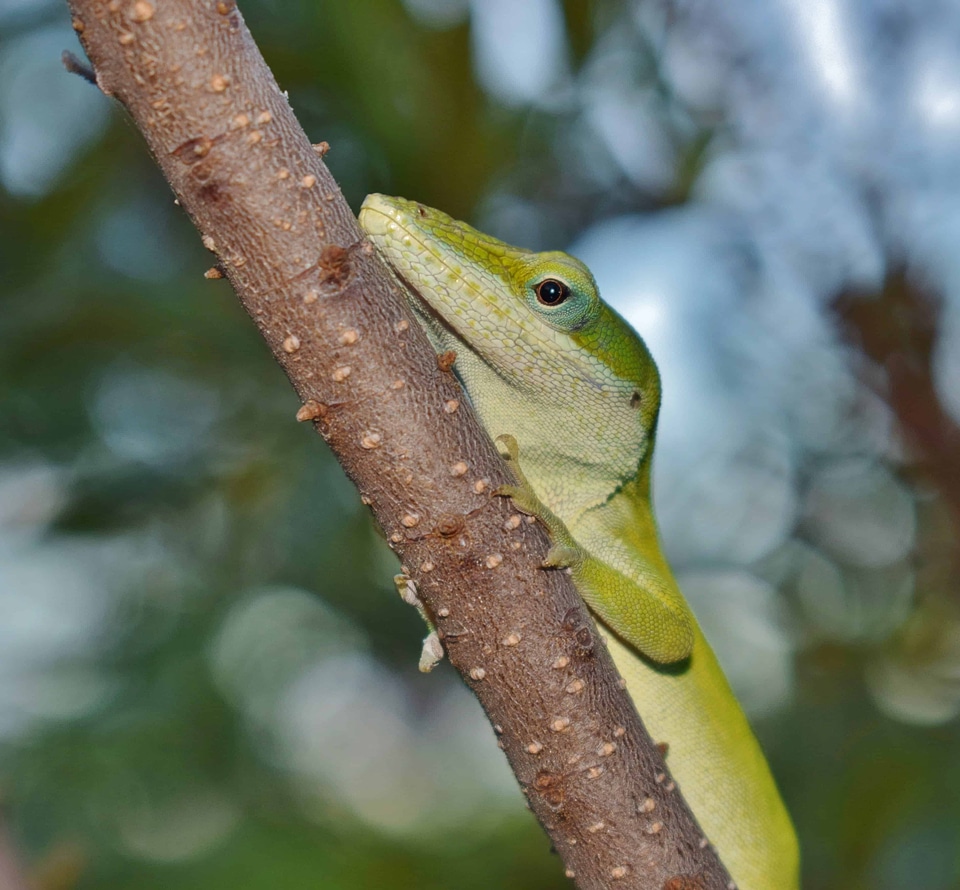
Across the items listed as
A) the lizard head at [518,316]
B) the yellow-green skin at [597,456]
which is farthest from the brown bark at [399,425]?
the lizard head at [518,316]

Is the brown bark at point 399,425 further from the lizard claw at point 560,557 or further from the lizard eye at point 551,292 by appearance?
the lizard eye at point 551,292

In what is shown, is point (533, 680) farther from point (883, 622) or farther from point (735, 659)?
point (735, 659)

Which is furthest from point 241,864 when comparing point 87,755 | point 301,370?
point 301,370

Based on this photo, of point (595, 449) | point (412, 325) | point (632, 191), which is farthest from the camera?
point (632, 191)

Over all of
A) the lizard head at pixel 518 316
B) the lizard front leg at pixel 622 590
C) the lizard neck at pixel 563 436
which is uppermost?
the lizard head at pixel 518 316

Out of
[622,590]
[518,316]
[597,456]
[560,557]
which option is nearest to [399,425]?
[560,557]

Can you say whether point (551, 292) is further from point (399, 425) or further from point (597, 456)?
point (399, 425)
